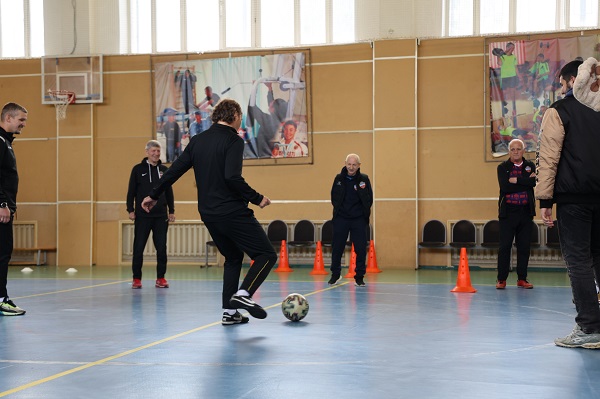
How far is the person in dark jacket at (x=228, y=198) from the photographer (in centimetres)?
654

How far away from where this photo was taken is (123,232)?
1744cm

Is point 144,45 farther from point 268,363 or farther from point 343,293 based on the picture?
point 268,363

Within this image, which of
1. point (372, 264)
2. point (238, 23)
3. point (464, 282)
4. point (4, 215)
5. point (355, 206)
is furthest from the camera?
point (238, 23)

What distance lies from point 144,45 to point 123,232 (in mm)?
4386

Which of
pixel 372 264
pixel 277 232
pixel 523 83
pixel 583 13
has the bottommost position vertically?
pixel 372 264

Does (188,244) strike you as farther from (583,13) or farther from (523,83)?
(583,13)

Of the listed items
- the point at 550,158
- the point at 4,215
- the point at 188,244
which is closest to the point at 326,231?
the point at 188,244

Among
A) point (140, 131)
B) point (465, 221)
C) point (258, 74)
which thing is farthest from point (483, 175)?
point (140, 131)

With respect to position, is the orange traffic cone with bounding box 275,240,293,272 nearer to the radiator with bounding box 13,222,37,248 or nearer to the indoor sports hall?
the indoor sports hall

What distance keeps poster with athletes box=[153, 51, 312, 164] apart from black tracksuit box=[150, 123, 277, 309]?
31.7 ft

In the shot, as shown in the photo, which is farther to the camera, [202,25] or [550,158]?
[202,25]

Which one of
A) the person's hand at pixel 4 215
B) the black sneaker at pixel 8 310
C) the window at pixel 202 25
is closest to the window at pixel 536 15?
the window at pixel 202 25

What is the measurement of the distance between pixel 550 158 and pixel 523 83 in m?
10.4

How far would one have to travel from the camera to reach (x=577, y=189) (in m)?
5.38
